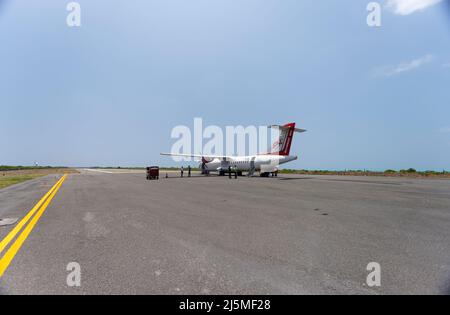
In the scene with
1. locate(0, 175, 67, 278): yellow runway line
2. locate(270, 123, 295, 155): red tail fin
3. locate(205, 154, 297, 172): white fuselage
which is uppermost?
locate(270, 123, 295, 155): red tail fin

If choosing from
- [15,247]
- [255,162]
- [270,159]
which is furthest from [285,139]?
[15,247]

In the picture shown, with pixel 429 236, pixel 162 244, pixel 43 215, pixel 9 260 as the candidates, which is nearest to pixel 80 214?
pixel 43 215

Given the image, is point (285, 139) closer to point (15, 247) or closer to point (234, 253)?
point (234, 253)

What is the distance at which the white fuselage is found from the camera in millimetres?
34934

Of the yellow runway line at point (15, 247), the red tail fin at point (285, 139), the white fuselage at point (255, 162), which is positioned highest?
the red tail fin at point (285, 139)

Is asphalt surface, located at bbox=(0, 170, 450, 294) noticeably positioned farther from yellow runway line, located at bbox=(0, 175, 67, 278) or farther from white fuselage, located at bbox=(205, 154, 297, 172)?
white fuselage, located at bbox=(205, 154, 297, 172)

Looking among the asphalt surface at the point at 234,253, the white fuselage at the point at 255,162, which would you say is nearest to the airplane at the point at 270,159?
the white fuselage at the point at 255,162

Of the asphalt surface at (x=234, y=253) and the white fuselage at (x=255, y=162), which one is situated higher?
the white fuselage at (x=255, y=162)

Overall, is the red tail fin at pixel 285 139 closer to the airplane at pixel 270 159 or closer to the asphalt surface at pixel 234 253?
the airplane at pixel 270 159

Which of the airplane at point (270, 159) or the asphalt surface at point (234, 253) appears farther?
the airplane at point (270, 159)

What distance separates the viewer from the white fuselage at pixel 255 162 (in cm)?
3493

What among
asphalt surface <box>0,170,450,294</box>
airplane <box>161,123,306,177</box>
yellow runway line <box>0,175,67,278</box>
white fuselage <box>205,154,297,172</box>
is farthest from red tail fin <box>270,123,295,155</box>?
yellow runway line <box>0,175,67,278</box>
